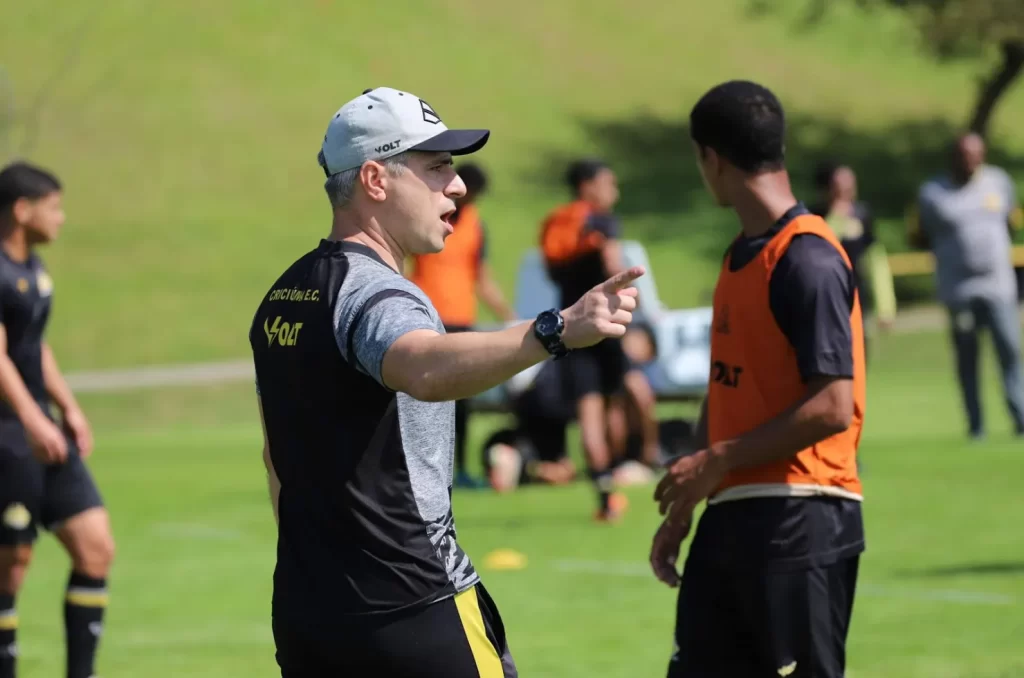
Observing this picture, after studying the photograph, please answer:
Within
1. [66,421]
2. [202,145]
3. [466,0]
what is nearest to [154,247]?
[202,145]

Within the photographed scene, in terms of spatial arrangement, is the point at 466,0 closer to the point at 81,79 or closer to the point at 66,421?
the point at 81,79

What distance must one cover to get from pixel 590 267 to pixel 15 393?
19.4ft

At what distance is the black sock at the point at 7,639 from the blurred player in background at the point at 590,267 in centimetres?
521

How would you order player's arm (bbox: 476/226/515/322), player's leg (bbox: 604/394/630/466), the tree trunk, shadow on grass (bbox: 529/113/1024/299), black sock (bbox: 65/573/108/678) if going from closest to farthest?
black sock (bbox: 65/573/108/678)
player's arm (bbox: 476/226/515/322)
player's leg (bbox: 604/394/630/466)
the tree trunk
shadow on grass (bbox: 529/113/1024/299)

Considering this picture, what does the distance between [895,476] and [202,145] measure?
28.1m

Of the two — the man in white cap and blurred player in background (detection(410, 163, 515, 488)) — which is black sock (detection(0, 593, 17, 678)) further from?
blurred player in background (detection(410, 163, 515, 488))

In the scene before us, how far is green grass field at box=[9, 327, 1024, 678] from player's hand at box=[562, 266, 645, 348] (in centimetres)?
436

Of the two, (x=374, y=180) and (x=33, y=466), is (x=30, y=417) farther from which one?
(x=374, y=180)

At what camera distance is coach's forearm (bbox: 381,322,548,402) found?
333cm

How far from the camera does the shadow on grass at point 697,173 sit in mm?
38344

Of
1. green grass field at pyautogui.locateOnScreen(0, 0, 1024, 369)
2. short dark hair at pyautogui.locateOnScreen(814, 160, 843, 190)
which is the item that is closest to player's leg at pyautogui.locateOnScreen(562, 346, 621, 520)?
short dark hair at pyautogui.locateOnScreen(814, 160, 843, 190)

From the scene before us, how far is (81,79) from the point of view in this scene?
40000 millimetres

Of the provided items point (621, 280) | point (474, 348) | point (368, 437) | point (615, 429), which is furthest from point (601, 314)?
point (615, 429)

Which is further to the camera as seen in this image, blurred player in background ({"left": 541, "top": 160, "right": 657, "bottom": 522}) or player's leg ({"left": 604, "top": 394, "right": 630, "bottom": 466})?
player's leg ({"left": 604, "top": 394, "right": 630, "bottom": 466})
